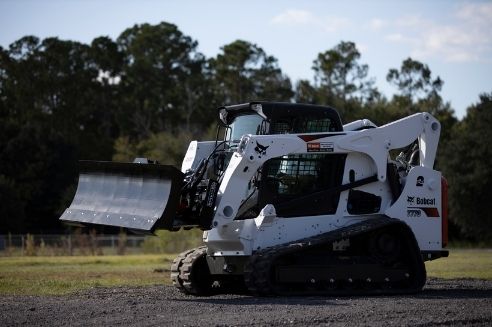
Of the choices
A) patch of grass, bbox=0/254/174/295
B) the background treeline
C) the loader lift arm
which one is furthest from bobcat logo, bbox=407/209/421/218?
the background treeline

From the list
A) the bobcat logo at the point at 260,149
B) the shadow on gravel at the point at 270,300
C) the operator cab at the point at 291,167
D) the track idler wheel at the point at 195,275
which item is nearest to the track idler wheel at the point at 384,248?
the operator cab at the point at 291,167

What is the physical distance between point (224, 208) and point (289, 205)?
1.27m

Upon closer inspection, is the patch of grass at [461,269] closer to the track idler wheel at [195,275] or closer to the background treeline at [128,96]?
the track idler wheel at [195,275]

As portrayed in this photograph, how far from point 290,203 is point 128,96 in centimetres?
7549

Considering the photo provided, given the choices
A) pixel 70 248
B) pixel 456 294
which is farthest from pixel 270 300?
pixel 70 248

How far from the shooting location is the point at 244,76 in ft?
287

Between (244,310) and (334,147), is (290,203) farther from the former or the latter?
(244,310)

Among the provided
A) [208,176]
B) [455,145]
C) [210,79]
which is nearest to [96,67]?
[210,79]

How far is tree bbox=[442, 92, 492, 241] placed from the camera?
177 ft

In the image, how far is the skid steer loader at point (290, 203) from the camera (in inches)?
630

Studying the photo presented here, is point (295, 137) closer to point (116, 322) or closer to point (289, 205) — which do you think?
point (289, 205)

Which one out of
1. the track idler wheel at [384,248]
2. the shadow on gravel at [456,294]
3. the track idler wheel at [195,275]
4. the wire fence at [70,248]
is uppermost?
the track idler wheel at [384,248]

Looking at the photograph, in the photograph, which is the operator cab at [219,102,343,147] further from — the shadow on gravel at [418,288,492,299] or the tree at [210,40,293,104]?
the tree at [210,40,293,104]

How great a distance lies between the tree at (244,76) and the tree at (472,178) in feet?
95.8
